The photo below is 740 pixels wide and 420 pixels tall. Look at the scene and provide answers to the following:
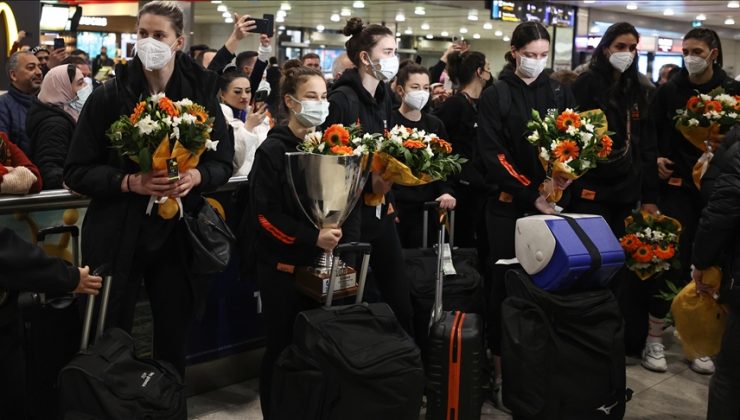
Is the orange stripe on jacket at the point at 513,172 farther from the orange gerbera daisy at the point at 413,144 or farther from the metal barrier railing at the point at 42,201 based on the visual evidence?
the metal barrier railing at the point at 42,201

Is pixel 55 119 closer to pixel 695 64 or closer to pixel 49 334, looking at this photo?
pixel 49 334

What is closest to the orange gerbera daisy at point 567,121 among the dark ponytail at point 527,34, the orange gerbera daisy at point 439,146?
the dark ponytail at point 527,34

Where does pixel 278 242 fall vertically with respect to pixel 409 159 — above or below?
below

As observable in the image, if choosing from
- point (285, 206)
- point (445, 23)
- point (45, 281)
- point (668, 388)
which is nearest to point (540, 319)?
point (285, 206)

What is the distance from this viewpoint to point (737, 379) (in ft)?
11.1

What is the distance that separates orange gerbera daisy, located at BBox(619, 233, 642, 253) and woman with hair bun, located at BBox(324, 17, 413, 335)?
5.26ft

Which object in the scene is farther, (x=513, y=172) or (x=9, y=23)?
(x=9, y=23)

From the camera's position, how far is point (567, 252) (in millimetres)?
3574

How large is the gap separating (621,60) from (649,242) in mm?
1054

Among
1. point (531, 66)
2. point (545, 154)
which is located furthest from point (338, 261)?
point (531, 66)

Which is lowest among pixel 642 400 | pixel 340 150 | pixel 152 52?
pixel 642 400

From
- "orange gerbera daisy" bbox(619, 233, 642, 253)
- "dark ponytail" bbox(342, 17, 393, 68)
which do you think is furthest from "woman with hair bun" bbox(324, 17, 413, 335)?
"orange gerbera daisy" bbox(619, 233, 642, 253)

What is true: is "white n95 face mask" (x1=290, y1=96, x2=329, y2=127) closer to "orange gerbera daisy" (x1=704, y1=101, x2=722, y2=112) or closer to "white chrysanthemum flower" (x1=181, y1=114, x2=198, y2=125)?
"white chrysanthemum flower" (x1=181, y1=114, x2=198, y2=125)

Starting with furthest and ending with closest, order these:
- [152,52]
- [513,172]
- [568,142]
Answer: [513,172] < [568,142] < [152,52]
